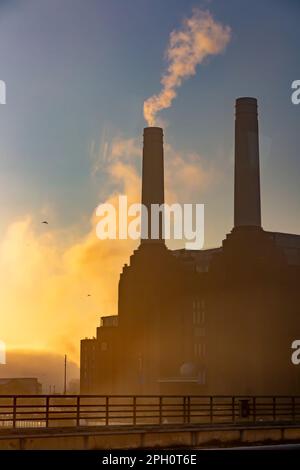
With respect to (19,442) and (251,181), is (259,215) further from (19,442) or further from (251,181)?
(19,442)

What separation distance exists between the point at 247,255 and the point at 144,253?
1060cm

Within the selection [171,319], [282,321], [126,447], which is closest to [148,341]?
[171,319]

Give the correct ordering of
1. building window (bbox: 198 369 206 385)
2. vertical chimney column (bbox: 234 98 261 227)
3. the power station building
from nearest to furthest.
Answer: vertical chimney column (bbox: 234 98 261 227)
the power station building
building window (bbox: 198 369 206 385)

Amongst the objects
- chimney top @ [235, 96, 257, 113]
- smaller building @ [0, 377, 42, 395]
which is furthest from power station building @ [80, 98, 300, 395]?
smaller building @ [0, 377, 42, 395]

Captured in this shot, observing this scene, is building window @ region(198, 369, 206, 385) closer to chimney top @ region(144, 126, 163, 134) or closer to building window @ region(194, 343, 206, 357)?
building window @ region(194, 343, 206, 357)

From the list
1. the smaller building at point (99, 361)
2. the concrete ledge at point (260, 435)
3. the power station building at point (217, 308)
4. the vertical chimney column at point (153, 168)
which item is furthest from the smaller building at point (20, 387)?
the concrete ledge at point (260, 435)

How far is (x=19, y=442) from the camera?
2400 cm

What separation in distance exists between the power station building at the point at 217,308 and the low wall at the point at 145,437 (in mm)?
37914

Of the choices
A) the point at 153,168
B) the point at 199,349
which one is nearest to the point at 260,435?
the point at 153,168

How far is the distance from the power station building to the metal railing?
1881 millimetres

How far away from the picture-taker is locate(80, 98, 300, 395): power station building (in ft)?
222

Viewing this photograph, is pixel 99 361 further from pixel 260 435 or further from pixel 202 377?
pixel 260 435

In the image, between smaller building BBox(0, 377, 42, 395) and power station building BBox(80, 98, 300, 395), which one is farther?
smaller building BBox(0, 377, 42, 395)
